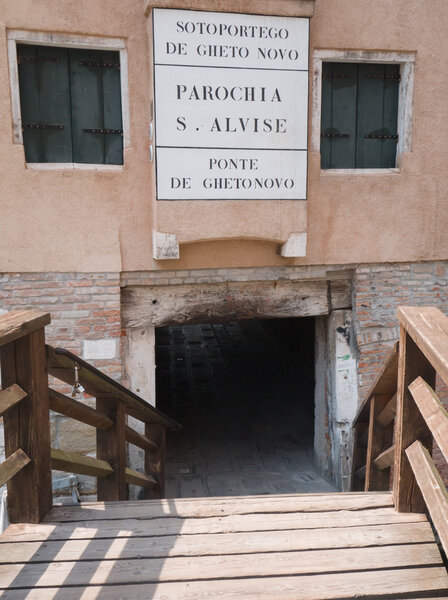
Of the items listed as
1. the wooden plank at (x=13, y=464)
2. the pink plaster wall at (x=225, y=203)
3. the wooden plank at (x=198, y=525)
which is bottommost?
the wooden plank at (x=198, y=525)

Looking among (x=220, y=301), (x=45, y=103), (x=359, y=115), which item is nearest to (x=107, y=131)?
(x=45, y=103)

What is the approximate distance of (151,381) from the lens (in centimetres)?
551

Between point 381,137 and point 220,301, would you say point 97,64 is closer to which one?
point 220,301

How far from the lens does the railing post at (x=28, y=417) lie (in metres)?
2.54

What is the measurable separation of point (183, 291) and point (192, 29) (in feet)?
7.34

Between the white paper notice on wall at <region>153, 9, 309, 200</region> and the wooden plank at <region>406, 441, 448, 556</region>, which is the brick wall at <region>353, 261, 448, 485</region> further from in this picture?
the wooden plank at <region>406, 441, 448, 556</region>

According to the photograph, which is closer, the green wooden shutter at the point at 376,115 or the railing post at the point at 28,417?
the railing post at the point at 28,417

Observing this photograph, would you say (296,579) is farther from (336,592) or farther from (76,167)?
(76,167)

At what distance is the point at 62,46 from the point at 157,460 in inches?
136

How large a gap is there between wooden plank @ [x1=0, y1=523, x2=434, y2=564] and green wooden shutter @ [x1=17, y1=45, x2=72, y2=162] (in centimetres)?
344

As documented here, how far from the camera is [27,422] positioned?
2588 millimetres

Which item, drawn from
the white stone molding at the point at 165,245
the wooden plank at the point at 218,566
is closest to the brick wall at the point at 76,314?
the white stone molding at the point at 165,245

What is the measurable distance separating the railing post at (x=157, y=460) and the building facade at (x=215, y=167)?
0.70 meters

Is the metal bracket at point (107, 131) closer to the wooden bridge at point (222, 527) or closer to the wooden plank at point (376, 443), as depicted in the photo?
the wooden bridge at point (222, 527)
